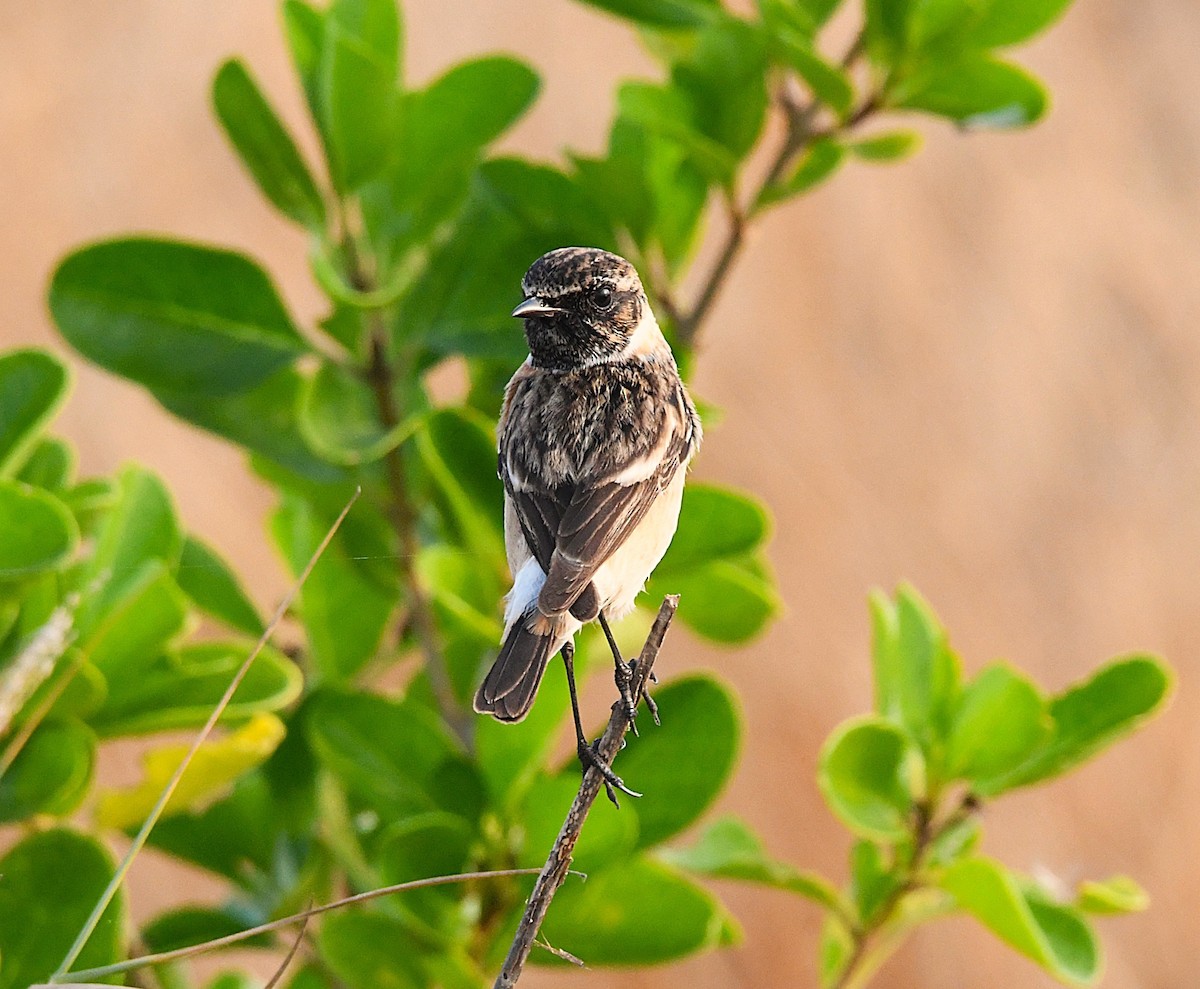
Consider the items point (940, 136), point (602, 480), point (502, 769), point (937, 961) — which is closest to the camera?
point (602, 480)

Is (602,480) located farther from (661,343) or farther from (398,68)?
(398,68)

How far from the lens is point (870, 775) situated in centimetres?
99

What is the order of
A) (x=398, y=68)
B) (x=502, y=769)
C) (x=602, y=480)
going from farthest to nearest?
(x=398, y=68)
(x=502, y=769)
(x=602, y=480)

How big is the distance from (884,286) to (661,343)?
180 centimetres

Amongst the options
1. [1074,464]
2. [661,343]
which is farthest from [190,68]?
[661,343]

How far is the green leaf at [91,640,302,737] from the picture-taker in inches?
37.3

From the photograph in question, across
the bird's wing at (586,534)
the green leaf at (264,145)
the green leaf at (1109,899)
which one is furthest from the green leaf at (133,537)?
the green leaf at (1109,899)

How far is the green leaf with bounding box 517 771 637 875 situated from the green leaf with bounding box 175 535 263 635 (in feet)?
1.22

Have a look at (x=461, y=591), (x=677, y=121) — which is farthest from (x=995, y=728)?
(x=677, y=121)

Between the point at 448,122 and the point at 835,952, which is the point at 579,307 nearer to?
the point at 448,122

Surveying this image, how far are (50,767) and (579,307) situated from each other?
0.56 m

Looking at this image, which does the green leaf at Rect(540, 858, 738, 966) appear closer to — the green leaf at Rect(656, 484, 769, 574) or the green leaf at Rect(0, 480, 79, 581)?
the green leaf at Rect(656, 484, 769, 574)

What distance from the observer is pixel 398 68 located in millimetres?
1077

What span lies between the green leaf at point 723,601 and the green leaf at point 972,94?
383mm
